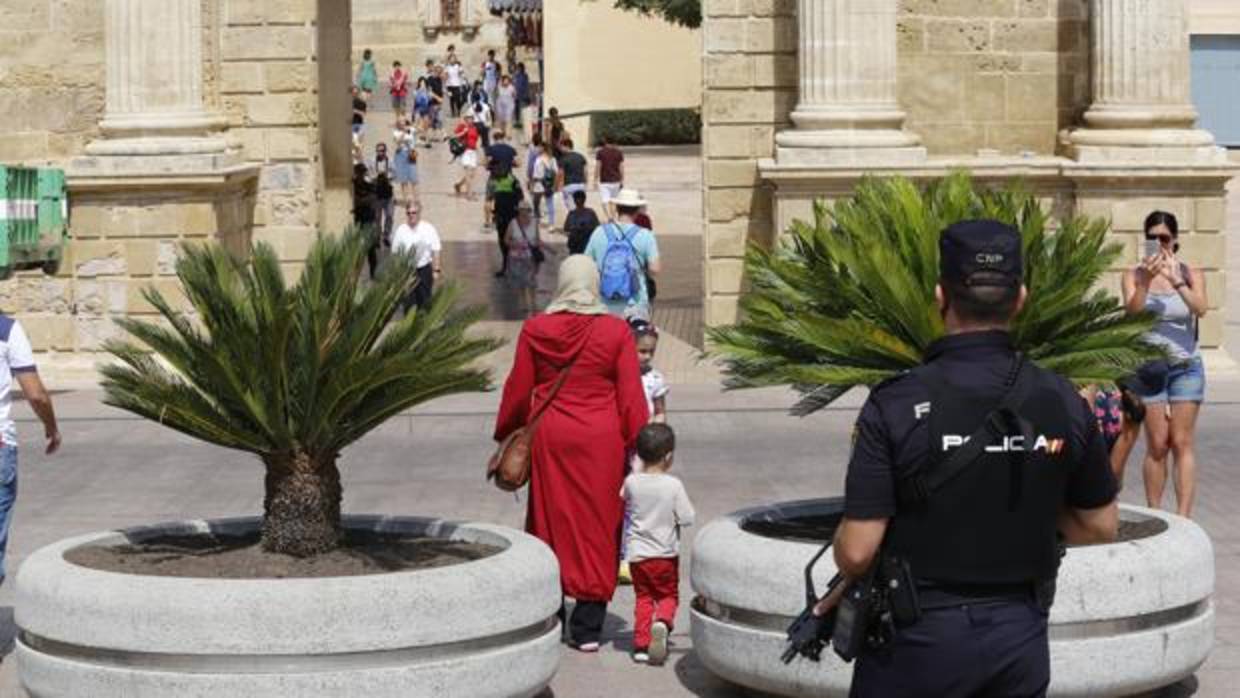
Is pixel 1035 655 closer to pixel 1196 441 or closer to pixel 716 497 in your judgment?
pixel 716 497

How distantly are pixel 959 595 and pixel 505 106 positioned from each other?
47755 millimetres

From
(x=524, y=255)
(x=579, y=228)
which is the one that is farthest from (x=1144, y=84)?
(x=524, y=255)

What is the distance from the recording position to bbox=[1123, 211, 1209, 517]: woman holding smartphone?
44.3ft

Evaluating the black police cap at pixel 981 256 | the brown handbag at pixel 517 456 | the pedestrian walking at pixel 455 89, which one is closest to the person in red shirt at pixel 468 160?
the pedestrian walking at pixel 455 89

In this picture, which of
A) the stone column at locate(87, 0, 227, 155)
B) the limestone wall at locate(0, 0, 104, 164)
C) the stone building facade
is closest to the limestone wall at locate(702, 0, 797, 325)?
the stone building facade

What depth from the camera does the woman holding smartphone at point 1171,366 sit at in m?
13.5

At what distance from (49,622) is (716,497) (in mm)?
6809

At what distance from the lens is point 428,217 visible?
39.4 metres

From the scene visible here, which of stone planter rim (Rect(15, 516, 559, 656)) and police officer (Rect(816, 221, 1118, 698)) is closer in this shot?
police officer (Rect(816, 221, 1118, 698))

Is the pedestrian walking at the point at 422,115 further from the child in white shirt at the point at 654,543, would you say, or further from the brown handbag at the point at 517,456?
the child in white shirt at the point at 654,543

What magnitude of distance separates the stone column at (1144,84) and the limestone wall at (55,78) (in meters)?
7.62

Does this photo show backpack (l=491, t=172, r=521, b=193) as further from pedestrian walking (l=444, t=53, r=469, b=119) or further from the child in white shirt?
pedestrian walking (l=444, t=53, r=469, b=119)

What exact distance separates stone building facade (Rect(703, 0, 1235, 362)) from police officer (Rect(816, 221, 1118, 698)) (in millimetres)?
13871

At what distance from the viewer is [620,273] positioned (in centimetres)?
1816
